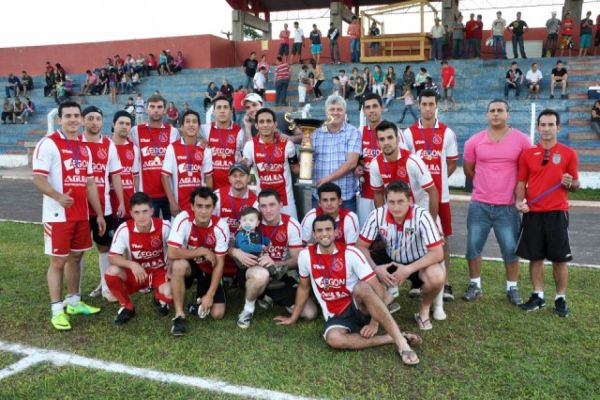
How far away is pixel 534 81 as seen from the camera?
18219 millimetres

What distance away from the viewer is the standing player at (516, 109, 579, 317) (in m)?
5.04

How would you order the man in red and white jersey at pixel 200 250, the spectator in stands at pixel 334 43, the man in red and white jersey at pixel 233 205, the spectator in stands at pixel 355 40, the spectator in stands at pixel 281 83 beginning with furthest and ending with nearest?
the spectator in stands at pixel 334 43, the spectator in stands at pixel 355 40, the spectator in stands at pixel 281 83, the man in red and white jersey at pixel 233 205, the man in red and white jersey at pixel 200 250

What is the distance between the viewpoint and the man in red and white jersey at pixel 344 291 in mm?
4301

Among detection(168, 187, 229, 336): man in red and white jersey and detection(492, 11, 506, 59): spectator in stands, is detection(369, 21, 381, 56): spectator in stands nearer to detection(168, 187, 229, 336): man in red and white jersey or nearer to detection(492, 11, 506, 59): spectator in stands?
detection(492, 11, 506, 59): spectator in stands

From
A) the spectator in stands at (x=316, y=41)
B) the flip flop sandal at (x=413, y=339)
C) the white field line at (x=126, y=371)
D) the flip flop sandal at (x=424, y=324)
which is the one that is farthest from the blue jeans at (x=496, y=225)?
the spectator in stands at (x=316, y=41)

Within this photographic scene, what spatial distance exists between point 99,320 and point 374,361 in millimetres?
2685

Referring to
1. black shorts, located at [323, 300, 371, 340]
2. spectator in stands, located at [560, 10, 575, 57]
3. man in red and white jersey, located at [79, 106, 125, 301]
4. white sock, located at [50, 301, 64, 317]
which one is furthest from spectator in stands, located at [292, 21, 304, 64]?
black shorts, located at [323, 300, 371, 340]

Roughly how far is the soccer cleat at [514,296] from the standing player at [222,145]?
3.25 m

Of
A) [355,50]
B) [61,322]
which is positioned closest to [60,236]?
[61,322]

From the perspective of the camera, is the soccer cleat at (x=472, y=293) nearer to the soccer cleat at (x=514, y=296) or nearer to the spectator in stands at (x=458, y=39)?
the soccer cleat at (x=514, y=296)

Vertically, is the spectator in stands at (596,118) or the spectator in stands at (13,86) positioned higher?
the spectator in stands at (13,86)

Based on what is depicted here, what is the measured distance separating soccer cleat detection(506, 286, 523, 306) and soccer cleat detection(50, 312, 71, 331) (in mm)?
4294

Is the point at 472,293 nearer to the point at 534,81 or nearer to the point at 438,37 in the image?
the point at 534,81

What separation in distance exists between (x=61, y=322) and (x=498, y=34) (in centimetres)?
2039
